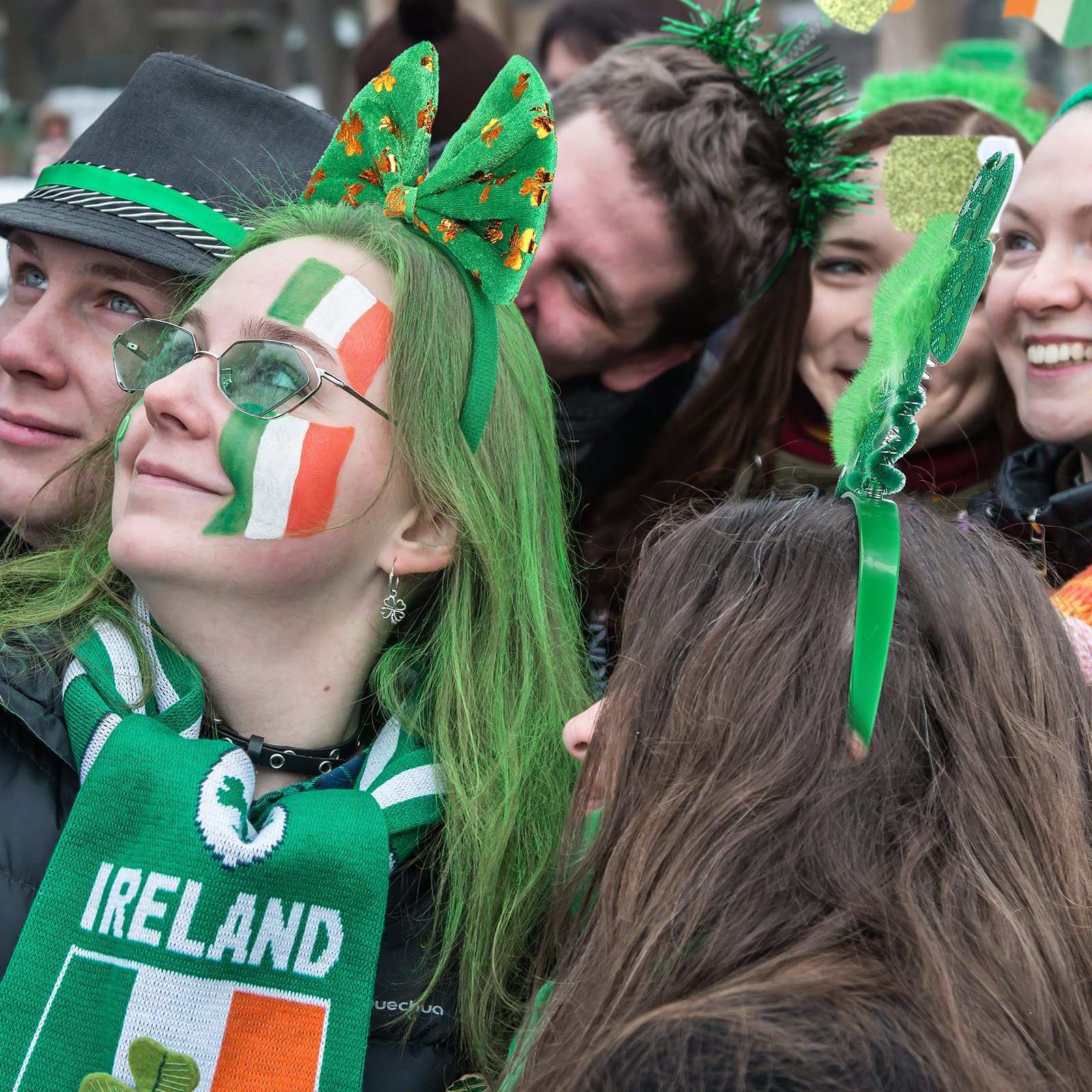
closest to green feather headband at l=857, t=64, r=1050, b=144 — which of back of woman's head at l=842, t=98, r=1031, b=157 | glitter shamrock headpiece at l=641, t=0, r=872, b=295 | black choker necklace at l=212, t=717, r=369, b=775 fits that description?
back of woman's head at l=842, t=98, r=1031, b=157

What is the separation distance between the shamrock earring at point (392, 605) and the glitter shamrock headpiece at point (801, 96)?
1464 mm

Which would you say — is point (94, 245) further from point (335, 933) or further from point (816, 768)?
point (816, 768)

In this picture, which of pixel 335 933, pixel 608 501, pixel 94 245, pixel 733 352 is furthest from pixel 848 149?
pixel 335 933

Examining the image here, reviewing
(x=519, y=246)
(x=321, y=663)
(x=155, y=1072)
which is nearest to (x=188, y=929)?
(x=155, y=1072)

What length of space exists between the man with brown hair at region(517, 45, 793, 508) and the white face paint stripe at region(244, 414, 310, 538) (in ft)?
3.47

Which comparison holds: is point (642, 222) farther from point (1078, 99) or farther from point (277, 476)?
point (277, 476)

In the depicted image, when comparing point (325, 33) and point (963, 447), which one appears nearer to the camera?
point (963, 447)

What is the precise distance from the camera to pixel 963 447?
2861 millimetres

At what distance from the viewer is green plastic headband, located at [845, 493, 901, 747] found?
1.43m

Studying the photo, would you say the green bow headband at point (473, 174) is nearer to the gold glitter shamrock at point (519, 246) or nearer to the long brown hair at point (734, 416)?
the gold glitter shamrock at point (519, 246)

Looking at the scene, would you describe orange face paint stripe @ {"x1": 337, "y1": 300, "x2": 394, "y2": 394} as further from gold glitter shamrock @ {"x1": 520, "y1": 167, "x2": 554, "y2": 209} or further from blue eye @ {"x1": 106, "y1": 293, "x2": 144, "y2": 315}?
blue eye @ {"x1": 106, "y1": 293, "x2": 144, "y2": 315}

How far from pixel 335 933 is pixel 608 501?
1.54 meters

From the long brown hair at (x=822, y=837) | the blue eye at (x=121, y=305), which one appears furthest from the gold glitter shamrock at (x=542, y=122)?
the blue eye at (x=121, y=305)

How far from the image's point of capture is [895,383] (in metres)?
1.52
